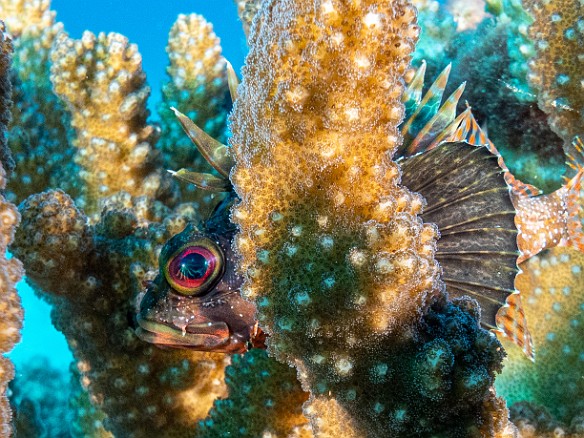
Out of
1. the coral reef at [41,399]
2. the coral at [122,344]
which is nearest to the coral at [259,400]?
the coral at [122,344]

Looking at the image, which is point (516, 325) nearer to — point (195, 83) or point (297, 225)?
point (297, 225)

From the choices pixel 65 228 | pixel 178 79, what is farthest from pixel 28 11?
pixel 65 228

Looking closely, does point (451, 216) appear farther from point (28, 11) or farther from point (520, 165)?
point (28, 11)

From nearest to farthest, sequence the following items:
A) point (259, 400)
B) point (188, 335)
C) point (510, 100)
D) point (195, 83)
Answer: point (259, 400) < point (188, 335) < point (510, 100) < point (195, 83)

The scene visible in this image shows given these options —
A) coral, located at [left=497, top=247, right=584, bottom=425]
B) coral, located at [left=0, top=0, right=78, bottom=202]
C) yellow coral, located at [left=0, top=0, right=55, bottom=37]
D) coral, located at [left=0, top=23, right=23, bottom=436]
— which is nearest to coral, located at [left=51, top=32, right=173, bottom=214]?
coral, located at [left=0, top=0, right=78, bottom=202]

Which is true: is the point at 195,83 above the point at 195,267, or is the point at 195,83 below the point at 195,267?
above

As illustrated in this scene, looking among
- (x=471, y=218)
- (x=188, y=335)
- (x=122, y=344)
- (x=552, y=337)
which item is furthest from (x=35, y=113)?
(x=552, y=337)

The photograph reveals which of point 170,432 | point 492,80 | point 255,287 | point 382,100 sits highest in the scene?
point 492,80

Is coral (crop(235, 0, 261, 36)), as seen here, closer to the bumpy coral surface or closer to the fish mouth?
the fish mouth
